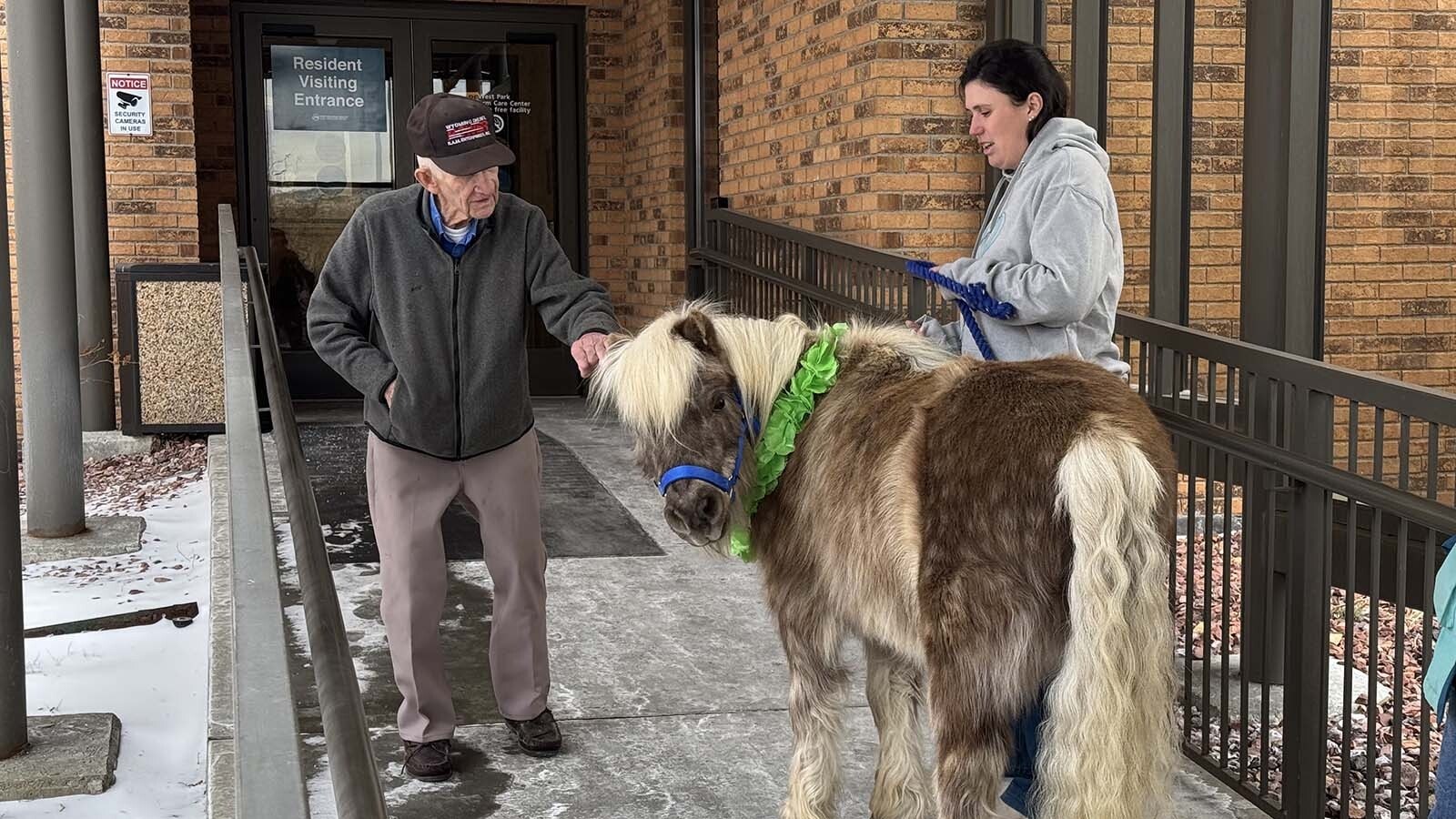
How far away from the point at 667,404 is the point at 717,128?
7.22 m

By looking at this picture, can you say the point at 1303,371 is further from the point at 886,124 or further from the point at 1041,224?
the point at 886,124

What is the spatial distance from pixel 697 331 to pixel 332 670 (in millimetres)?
1632

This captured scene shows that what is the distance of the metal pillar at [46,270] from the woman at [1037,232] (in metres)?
5.45

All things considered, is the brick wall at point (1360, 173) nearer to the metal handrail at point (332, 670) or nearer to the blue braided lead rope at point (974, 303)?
the blue braided lead rope at point (974, 303)

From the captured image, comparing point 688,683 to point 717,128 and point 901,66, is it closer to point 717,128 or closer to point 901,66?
point 901,66

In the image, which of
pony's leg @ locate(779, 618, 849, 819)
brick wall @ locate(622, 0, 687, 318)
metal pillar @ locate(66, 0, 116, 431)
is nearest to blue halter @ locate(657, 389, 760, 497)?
pony's leg @ locate(779, 618, 849, 819)

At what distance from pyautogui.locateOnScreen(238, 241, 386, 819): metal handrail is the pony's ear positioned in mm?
900

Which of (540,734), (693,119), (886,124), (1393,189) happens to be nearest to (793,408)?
(540,734)

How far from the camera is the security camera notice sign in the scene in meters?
9.70

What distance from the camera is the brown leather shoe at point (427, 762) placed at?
12.6ft

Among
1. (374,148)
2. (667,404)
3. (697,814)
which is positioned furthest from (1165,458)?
(374,148)

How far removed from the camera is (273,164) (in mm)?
11172

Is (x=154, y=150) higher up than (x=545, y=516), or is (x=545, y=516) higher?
(x=154, y=150)

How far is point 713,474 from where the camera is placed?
9.85 ft
